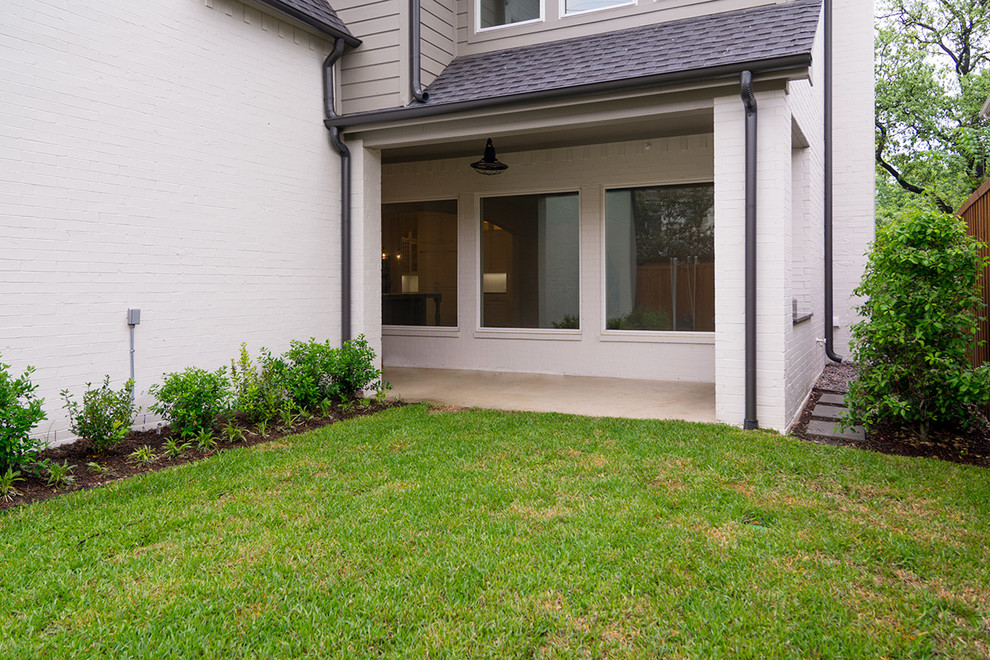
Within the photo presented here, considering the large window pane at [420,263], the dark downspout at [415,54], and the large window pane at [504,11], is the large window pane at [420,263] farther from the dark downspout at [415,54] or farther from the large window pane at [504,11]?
the dark downspout at [415,54]

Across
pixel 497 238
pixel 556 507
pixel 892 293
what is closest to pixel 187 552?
pixel 556 507

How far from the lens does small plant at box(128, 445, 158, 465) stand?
13.5ft

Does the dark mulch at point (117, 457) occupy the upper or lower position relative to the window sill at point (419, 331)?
lower

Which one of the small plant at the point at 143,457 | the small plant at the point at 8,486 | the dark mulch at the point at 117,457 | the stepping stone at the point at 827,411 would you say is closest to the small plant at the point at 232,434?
the dark mulch at the point at 117,457

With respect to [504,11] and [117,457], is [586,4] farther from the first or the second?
[117,457]

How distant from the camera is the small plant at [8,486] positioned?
3375mm

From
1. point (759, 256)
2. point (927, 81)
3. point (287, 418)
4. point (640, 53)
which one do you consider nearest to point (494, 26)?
point (640, 53)

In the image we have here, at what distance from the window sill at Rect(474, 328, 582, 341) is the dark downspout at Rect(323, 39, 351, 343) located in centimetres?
237

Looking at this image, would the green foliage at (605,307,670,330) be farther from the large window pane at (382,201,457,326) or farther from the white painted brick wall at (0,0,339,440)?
the white painted brick wall at (0,0,339,440)

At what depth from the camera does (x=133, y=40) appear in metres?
4.54

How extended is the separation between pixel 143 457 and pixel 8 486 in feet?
2.63

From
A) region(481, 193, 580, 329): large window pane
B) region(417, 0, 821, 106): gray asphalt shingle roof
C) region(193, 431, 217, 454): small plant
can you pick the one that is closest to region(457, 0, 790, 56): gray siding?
region(417, 0, 821, 106): gray asphalt shingle roof

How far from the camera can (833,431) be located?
504 centimetres

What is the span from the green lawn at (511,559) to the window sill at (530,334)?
3839 millimetres
